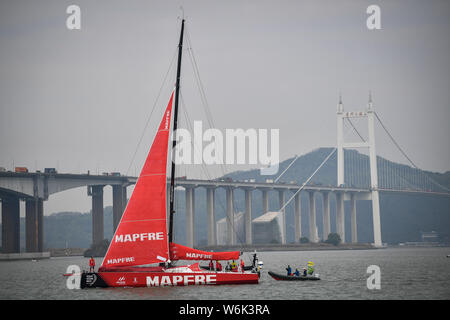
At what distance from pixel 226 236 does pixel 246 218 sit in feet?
21.8

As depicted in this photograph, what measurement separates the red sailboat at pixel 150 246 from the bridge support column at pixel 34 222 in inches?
2713

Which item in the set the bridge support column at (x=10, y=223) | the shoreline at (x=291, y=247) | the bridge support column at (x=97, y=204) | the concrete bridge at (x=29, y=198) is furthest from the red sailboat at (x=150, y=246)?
the shoreline at (x=291, y=247)

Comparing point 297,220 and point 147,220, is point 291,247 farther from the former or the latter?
point 147,220

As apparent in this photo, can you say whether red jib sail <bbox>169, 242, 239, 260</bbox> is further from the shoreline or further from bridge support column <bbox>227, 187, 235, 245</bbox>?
bridge support column <bbox>227, 187, 235, 245</bbox>

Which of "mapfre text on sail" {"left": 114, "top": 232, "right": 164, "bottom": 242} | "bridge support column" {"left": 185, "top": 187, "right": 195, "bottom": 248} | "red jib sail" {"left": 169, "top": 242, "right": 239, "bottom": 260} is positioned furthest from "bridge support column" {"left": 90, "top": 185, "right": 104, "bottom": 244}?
"mapfre text on sail" {"left": 114, "top": 232, "right": 164, "bottom": 242}

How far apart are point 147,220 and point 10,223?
73394 millimetres

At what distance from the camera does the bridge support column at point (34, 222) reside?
108 meters

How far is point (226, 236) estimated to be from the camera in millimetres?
156750

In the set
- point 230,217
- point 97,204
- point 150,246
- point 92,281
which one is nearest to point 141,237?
point 150,246

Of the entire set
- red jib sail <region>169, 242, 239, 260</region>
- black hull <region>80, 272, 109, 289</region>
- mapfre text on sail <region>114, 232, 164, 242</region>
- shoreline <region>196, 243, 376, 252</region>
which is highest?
mapfre text on sail <region>114, 232, 164, 242</region>

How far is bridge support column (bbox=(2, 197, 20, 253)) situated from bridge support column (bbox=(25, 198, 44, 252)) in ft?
5.73

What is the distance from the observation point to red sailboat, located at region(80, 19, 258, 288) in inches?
1591
